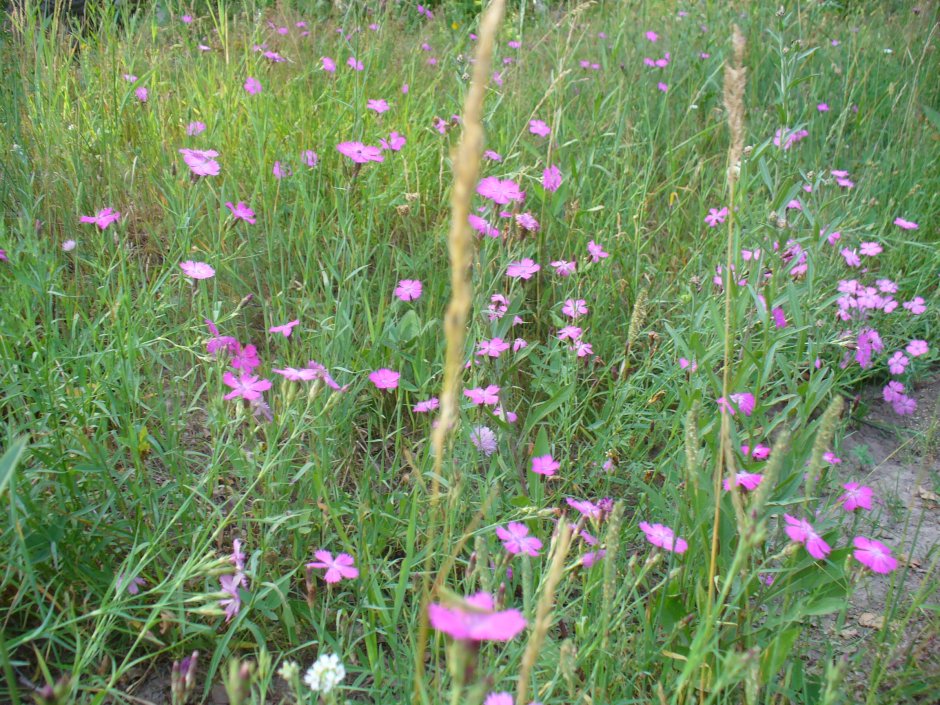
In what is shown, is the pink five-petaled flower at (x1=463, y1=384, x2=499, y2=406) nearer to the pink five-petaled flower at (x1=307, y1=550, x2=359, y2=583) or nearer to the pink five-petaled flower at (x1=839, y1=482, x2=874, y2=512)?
the pink five-petaled flower at (x1=307, y1=550, x2=359, y2=583)

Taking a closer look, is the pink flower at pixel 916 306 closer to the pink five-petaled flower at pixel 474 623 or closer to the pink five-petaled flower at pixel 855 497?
the pink five-petaled flower at pixel 855 497

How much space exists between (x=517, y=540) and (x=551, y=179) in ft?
3.97

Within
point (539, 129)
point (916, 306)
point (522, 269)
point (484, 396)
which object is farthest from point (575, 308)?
point (916, 306)

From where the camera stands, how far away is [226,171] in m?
2.18

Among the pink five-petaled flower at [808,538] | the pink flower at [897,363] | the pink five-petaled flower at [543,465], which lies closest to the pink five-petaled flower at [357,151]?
the pink five-petaled flower at [543,465]

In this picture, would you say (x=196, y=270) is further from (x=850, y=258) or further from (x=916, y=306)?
(x=916, y=306)

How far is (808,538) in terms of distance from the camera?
47.4 inches

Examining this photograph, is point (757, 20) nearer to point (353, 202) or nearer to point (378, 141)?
point (378, 141)

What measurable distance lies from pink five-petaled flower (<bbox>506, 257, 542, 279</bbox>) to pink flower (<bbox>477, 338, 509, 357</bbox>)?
18cm

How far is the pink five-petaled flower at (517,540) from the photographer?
121 centimetres

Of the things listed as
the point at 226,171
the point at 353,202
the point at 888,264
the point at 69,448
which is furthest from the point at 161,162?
the point at 888,264

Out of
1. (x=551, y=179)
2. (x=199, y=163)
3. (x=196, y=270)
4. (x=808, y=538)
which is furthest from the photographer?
(x=551, y=179)

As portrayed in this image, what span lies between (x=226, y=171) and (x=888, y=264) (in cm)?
212

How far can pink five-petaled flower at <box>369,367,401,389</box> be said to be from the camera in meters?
1.61
